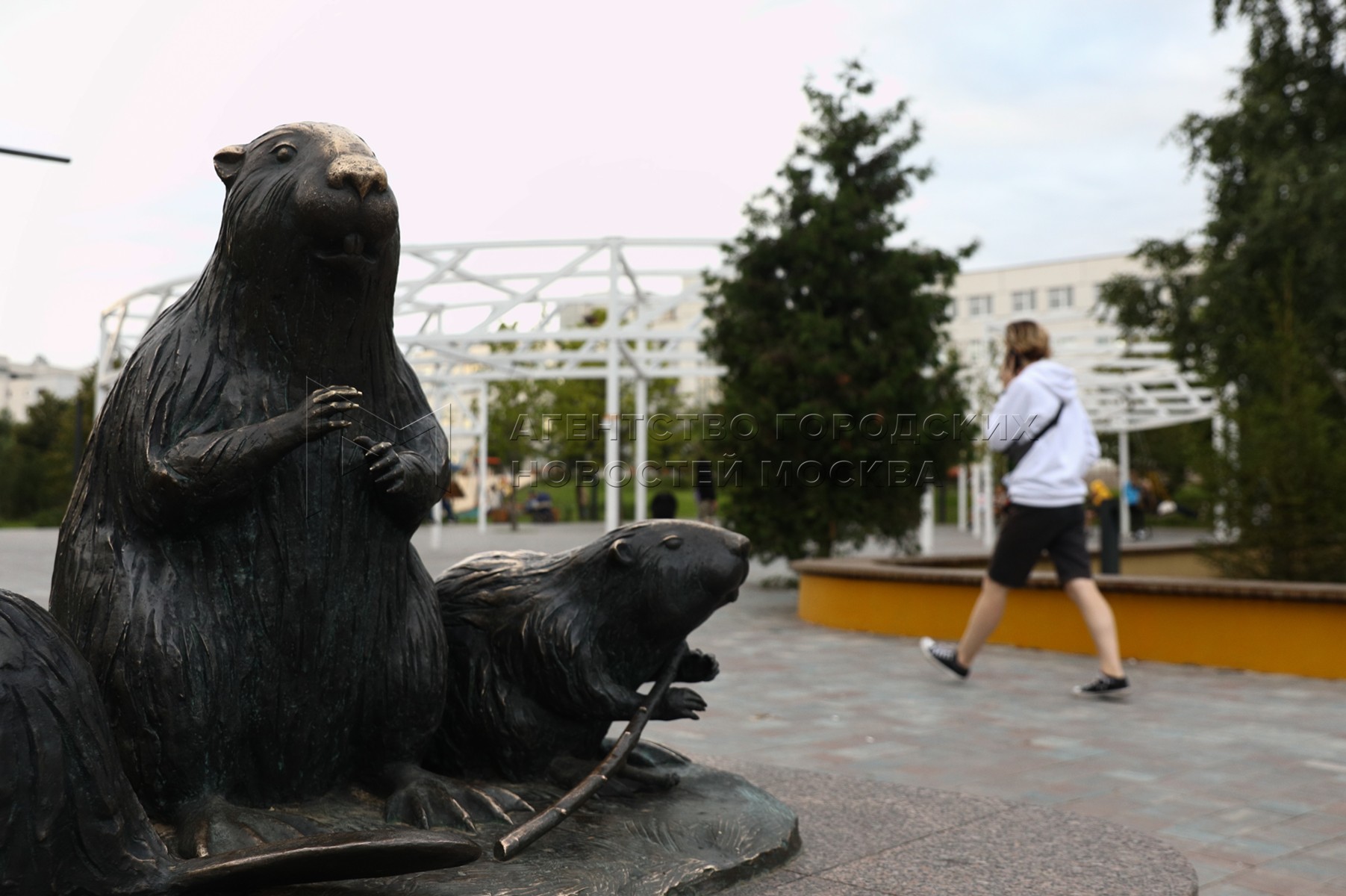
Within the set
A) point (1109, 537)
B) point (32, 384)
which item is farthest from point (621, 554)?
point (32, 384)

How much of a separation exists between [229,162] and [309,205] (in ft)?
0.93

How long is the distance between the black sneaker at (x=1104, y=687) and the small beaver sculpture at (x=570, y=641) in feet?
13.9

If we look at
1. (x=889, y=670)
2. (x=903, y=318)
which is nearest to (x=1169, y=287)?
(x=903, y=318)

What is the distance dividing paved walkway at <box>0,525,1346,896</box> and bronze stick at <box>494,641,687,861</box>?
181cm

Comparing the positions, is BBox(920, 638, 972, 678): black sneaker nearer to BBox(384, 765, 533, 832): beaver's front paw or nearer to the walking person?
the walking person

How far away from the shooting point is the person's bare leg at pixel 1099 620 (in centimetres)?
622

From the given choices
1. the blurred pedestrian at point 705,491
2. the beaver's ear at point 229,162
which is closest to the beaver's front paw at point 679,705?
the beaver's ear at point 229,162

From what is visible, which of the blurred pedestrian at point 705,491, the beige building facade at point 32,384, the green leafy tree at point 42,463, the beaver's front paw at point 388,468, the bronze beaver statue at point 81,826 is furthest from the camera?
the beige building facade at point 32,384

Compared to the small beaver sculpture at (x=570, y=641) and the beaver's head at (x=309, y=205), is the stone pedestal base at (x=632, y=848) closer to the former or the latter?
the small beaver sculpture at (x=570, y=641)

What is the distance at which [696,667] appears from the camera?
115 inches

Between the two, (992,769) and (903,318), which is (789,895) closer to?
(992,769)

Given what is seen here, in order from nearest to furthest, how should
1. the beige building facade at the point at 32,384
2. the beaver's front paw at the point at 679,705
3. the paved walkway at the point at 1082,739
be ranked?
the beaver's front paw at the point at 679,705 < the paved walkway at the point at 1082,739 < the beige building facade at the point at 32,384

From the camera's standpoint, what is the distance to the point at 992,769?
4793 millimetres

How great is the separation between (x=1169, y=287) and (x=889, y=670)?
1661 centimetres
